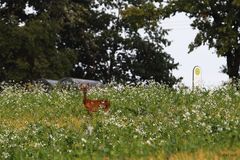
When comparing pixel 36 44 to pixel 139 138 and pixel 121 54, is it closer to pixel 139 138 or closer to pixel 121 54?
pixel 121 54

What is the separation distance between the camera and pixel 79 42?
248 feet

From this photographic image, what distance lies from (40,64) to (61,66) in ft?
9.93

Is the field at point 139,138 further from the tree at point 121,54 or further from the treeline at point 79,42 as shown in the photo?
the tree at point 121,54

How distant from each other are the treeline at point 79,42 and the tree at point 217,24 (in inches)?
99.0


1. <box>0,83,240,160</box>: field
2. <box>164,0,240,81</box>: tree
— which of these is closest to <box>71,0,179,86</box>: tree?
<box>164,0,240,81</box>: tree

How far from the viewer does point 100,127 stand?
16.3 metres

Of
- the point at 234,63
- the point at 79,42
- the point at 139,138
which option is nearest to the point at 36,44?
the point at 79,42

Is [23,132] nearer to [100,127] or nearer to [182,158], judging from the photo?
[100,127]

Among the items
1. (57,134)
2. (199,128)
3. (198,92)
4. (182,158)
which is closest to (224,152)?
(182,158)

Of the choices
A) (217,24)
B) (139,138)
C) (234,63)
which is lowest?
(139,138)

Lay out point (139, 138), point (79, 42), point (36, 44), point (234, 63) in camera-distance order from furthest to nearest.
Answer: point (79, 42)
point (36, 44)
point (234, 63)
point (139, 138)

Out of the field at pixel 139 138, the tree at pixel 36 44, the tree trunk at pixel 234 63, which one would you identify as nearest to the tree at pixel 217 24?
the tree trunk at pixel 234 63

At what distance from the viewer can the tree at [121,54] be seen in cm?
8050

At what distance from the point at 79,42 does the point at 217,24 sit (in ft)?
105
